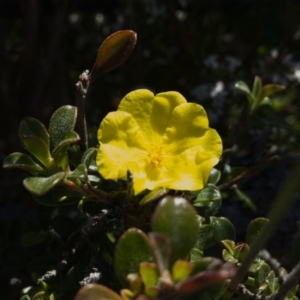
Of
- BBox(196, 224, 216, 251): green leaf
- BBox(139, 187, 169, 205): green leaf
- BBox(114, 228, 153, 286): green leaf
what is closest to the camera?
BBox(114, 228, 153, 286): green leaf

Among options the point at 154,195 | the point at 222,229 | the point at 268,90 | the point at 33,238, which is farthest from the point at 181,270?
the point at 268,90

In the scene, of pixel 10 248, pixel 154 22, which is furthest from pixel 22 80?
pixel 10 248

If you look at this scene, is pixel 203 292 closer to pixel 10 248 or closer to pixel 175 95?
pixel 175 95

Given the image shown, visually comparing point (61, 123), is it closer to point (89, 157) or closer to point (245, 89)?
point (89, 157)

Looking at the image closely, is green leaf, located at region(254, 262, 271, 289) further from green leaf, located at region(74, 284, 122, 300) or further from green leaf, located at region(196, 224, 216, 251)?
green leaf, located at region(74, 284, 122, 300)

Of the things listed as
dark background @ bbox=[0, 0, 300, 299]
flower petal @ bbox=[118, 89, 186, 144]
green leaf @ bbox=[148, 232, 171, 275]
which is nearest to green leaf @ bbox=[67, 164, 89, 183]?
flower petal @ bbox=[118, 89, 186, 144]

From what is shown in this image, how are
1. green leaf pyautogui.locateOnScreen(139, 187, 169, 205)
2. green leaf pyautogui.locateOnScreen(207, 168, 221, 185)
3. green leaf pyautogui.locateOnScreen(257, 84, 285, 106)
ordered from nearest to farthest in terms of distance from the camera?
green leaf pyautogui.locateOnScreen(139, 187, 169, 205) < green leaf pyautogui.locateOnScreen(207, 168, 221, 185) < green leaf pyautogui.locateOnScreen(257, 84, 285, 106)
